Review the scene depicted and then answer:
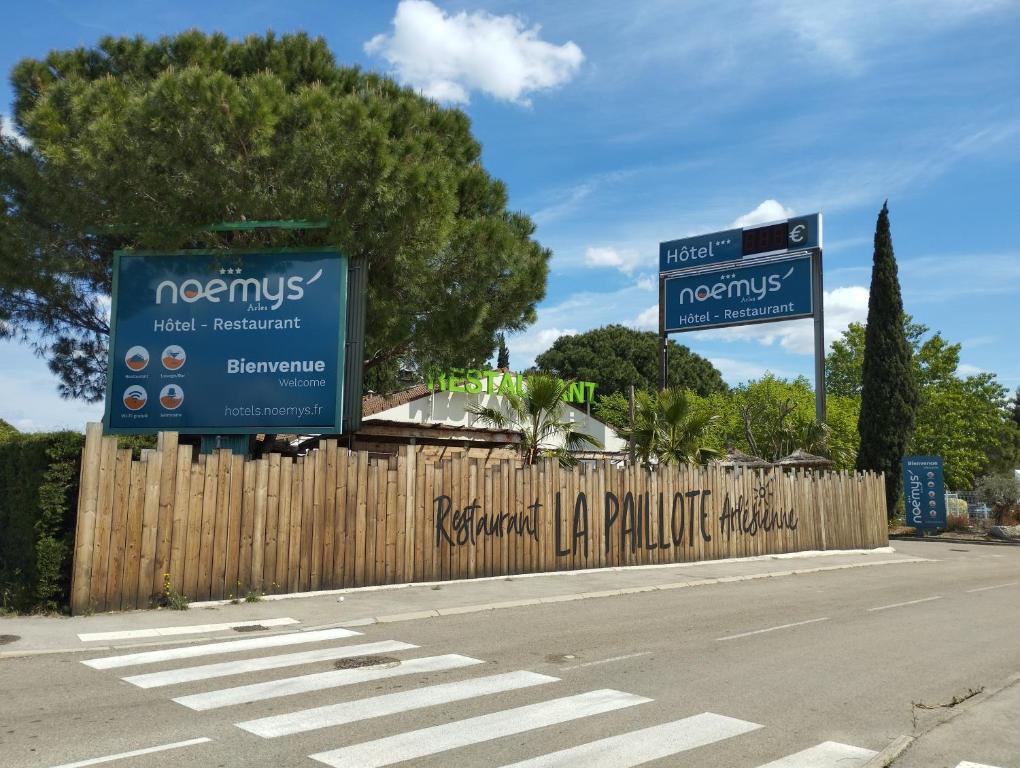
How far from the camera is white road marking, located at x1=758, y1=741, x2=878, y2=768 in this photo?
527 centimetres

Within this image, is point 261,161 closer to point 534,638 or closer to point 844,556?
point 534,638

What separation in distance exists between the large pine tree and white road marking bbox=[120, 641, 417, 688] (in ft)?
102

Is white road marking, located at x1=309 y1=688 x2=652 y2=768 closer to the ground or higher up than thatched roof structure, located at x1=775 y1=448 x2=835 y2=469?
closer to the ground

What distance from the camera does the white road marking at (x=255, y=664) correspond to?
7.33 meters

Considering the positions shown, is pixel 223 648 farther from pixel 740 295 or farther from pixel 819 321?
pixel 740 295

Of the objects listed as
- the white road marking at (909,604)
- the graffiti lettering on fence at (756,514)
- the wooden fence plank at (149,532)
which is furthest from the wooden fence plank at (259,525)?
the graffiti lettering on fence at (756,514)

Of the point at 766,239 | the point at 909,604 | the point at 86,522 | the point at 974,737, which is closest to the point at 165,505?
the point at 86,522

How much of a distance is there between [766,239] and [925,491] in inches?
476

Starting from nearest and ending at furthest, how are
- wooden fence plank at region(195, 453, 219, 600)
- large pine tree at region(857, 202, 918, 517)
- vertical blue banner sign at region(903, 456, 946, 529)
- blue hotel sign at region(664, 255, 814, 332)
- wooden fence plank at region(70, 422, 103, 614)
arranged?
wooden fence plank at region(70, 422, 103, 614) < wooden fence plank at region(195, 453, 219, 600) < blue hotel sign at region(664, 255, 814, 332) < vertical blue banner sign at region(903, 456, 946, 529) < large pine tree at region(857, 202, 918, 517)

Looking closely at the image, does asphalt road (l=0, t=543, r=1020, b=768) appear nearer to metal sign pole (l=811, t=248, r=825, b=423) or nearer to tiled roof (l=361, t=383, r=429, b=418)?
metal sign pole (l=811, t=248, r=825, b=423)

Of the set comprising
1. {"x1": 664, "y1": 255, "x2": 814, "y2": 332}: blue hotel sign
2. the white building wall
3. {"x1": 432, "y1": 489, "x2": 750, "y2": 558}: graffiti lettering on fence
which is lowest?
{"x1": 432, "y1": 489, "x2": 750, "y2": 558}: graffiti lettering on fence

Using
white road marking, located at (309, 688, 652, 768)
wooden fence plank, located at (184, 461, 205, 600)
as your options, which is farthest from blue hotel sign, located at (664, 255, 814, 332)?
white road marking, located at (309, 688, 652, 768)

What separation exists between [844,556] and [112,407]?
18.6 m

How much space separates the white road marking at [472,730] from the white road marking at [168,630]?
481cm
